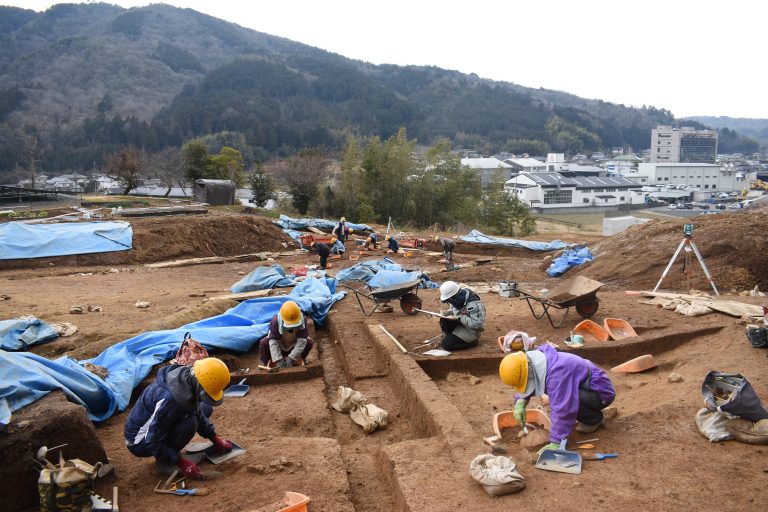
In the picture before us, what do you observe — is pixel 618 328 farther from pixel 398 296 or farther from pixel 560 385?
pixel 560 385

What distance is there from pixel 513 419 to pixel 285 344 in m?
2.96

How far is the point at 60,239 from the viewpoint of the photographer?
15.4 meters

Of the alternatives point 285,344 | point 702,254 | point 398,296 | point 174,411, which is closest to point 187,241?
point 398,296

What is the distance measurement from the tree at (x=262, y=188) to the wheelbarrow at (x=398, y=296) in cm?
2410

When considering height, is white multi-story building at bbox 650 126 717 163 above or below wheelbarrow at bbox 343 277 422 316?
above

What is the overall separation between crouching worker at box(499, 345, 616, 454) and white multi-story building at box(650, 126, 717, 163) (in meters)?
103

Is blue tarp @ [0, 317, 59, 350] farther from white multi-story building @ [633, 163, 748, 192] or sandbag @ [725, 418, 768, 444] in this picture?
white multi-story building @ [633, 163, 748, 192]

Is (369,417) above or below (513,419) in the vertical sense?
below

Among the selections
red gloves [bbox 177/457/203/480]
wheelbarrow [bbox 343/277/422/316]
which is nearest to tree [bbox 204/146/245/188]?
wheelbarrow [bbox 343/277/422/316]

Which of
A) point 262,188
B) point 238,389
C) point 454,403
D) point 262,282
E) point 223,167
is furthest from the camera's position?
point 223,167

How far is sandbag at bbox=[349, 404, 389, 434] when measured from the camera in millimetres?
5230

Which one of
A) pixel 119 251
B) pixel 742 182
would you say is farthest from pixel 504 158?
pixel 119 251

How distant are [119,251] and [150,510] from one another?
1388 centimetres

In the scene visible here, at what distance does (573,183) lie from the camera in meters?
50.7
